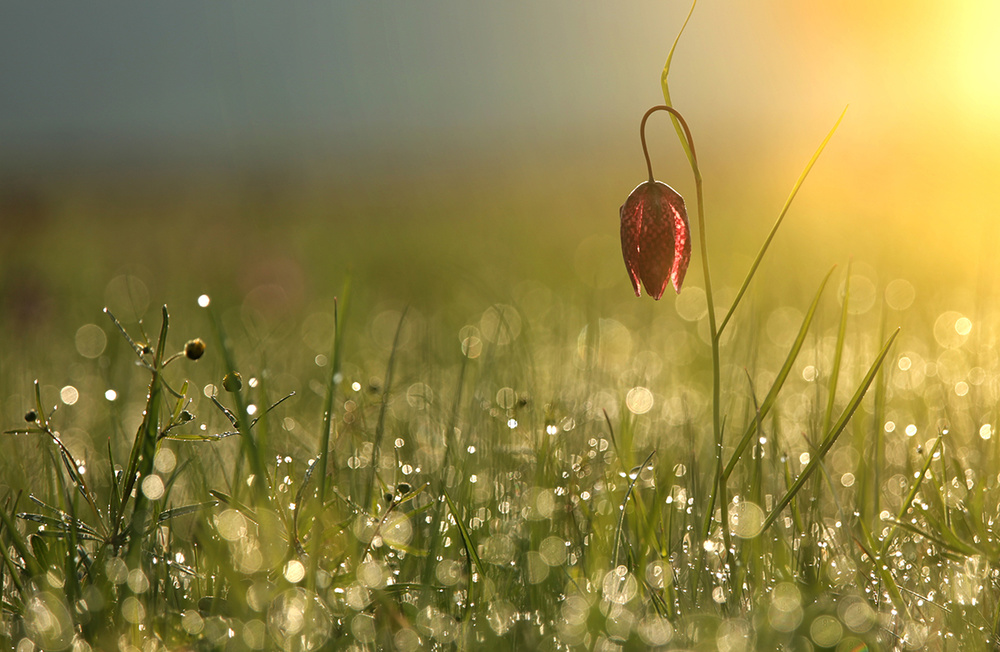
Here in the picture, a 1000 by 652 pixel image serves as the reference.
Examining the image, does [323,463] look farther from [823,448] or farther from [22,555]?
[823,448]

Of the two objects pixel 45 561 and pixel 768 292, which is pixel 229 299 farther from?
pixel 45 561

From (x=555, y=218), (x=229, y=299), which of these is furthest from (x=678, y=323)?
(x=555, y=218)

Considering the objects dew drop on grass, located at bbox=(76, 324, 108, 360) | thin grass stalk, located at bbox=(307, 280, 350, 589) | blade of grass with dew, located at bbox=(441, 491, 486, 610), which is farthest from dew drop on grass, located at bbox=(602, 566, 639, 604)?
dew drop on grass, located at bbox=(76, 324, 108, 360)

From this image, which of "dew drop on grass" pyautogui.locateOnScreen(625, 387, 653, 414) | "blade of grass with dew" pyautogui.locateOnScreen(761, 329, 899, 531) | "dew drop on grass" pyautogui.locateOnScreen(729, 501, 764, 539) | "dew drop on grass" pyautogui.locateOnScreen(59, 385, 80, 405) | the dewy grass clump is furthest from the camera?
"dew drop on grass" pyautogui.locateOnScreen(59, 385, 80, 405)

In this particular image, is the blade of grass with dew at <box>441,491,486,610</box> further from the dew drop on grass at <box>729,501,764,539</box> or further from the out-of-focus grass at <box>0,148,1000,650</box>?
the dew drop on grass at <box>729,501,764,539</box>

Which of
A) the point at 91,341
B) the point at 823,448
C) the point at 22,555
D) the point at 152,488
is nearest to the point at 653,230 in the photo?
the point at 823,448
